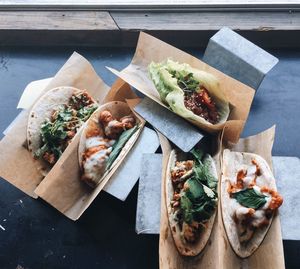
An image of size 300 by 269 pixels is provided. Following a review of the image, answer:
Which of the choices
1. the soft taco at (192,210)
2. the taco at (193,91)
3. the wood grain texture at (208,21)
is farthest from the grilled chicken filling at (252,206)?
the wood grain texture at (208,21)

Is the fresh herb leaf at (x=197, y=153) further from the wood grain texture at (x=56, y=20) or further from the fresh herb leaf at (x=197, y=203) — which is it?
the wood grain texture at (x=56, y=20)

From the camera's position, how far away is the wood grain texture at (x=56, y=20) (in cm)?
333

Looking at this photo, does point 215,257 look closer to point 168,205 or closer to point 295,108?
point 168,205

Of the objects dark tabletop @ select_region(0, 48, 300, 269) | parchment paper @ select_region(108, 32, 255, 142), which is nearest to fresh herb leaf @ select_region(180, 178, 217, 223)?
dark tabletop @ select_region(0, 48, 300, 269)

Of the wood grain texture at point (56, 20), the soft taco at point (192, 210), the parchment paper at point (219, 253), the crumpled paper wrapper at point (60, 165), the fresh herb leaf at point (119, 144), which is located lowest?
the parchment paper at point (219, 253)

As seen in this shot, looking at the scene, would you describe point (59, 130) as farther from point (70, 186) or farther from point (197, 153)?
point (197, 153)

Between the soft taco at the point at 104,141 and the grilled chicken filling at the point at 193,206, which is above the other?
the soft taco at the point at 104,141

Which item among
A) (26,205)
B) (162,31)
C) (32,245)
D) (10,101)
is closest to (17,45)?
(10,101)

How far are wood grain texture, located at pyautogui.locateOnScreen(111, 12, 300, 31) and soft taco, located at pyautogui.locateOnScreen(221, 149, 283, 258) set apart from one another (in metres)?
1.17

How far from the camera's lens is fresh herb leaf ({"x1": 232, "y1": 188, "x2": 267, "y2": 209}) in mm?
2342

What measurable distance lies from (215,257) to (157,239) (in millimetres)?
400

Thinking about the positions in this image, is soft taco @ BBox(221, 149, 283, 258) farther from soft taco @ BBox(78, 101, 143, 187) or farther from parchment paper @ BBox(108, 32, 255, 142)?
soft taco @ BBox(78, 101, 143, 187)

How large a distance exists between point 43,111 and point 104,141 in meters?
0.43

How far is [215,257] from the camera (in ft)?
7.52
